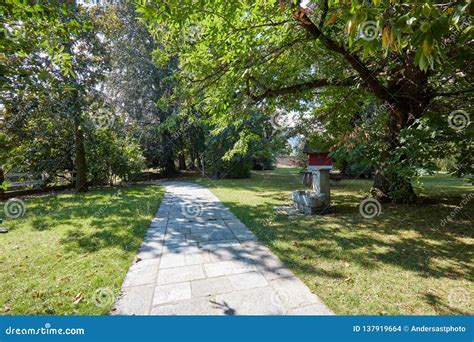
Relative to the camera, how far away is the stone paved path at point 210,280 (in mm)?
2516

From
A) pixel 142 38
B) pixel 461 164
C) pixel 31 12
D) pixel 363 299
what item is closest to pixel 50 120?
pixel 142 38

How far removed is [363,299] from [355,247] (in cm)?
170

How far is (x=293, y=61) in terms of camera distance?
6695mm

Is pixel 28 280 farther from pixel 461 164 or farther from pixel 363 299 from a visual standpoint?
pixel 461 164

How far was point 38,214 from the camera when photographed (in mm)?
6875
